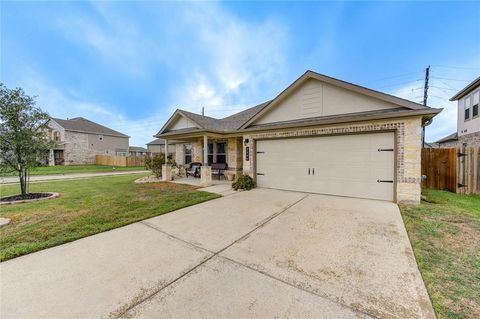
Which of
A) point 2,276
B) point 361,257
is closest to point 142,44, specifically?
point 2,276

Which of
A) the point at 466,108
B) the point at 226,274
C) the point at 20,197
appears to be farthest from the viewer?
the point at 466,108

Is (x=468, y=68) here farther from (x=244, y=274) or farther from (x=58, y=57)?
(x=58, y=57)

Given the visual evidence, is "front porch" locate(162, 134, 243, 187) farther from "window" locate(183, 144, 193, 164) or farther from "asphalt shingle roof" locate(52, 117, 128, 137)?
"asphalt shingle roof" locate(52, 117, 128, 137)

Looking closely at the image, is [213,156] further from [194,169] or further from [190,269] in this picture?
[190,269]

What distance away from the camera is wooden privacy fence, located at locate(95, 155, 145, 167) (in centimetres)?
2747

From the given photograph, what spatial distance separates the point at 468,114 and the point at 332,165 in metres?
13.6

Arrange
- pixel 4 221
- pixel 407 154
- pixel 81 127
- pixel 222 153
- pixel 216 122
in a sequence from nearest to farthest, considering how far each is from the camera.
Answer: pixel 4 221 < pixel 407 154 < pixel 222 153 < pixel 216 122 < pixel 81 127

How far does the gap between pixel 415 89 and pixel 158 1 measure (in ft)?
68.1

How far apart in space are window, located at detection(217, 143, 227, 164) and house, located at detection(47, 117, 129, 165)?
24088 millimetres

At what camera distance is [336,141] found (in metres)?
7.38

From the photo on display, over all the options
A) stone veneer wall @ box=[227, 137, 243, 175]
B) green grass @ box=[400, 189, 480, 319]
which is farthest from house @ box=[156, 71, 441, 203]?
stone veneer wall @ box=[227, 137, 243, 175]

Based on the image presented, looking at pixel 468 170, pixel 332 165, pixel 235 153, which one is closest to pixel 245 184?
pixel 235 153

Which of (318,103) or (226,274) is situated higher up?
(318,103)

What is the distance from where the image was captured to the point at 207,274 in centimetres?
270
